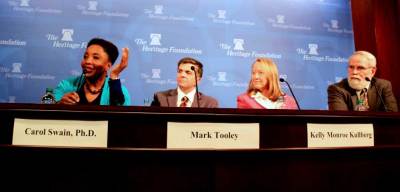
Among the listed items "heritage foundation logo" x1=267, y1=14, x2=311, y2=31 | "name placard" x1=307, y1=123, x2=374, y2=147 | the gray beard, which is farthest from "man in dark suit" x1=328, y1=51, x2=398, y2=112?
"heritage foundation logo" x1=267, y1=14, x2=311, y2=31

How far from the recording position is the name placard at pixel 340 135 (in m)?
1.16

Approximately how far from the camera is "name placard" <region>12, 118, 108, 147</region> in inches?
38.8

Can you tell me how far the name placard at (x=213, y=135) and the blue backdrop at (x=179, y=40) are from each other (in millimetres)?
2111

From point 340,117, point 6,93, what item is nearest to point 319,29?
point 340,117

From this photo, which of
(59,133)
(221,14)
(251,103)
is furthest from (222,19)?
(59,133)

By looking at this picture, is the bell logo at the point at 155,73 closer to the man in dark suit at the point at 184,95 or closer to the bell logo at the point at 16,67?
the man in dark suit at the point at 184,95

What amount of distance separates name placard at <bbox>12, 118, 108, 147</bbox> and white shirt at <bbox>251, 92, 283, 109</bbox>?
76.4 inches

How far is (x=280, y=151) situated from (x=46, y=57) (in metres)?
2.61

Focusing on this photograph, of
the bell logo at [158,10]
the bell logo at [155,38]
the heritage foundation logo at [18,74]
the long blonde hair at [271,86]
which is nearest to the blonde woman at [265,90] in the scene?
the long blonde hair at [271,86]

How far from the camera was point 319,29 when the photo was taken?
3.55 meters

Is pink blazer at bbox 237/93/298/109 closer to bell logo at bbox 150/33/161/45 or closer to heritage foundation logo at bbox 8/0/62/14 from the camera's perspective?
bell logo at bbox 150/33/161/45

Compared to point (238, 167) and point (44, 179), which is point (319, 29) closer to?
point (238, 167)

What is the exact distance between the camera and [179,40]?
10.6ft

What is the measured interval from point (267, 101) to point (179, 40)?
1067 mm
